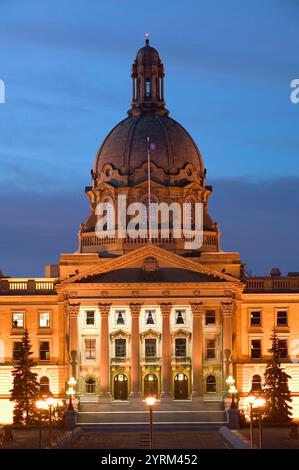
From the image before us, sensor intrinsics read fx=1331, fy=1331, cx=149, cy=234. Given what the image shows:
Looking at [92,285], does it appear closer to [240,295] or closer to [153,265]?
[153,265]

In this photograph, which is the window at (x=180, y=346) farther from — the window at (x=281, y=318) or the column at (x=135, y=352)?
the window at (x=281, y=318)

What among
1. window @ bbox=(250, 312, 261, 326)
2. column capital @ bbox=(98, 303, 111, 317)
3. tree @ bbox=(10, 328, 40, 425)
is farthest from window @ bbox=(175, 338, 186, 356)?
tree @ bbox=(10, 328, 40, 425)

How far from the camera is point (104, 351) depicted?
114250mm

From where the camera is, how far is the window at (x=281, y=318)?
119000 millimetres

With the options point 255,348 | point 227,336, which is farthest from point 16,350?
point 255,348

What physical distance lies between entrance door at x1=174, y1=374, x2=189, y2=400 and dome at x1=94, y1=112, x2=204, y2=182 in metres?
23.3

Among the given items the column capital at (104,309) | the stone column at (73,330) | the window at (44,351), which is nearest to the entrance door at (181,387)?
the column capital at (104,309)

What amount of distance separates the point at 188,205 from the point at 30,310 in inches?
780

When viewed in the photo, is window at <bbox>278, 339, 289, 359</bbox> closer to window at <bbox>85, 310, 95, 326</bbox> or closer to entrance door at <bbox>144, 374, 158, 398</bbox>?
entrance door at <bbox>144, 374, 158, 398</bbox>

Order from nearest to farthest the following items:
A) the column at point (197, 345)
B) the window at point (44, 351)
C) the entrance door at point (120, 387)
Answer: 1. the column at point (197, 345)
2. the entrance door at point (120, 387)
3. the window at point (44, 351)

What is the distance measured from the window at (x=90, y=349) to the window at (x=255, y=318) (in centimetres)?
1448

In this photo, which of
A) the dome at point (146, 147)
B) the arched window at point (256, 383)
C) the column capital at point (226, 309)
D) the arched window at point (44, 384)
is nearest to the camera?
the column capital at point (226, 309)

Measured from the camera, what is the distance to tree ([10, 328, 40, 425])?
105m
